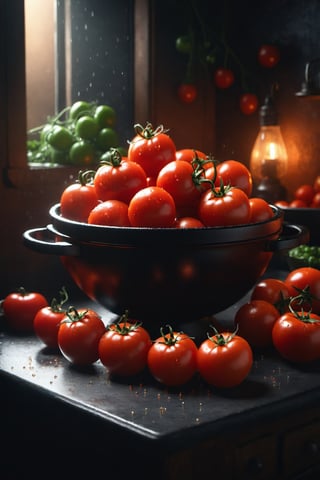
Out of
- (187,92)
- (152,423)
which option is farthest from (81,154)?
(152,423)

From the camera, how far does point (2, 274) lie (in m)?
2.03

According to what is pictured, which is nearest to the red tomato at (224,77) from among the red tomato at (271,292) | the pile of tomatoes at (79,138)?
the pile of tomatoes at (79,138)

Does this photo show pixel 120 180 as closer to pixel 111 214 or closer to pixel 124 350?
pixel 111 214

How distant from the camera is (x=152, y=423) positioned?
120 centimetres

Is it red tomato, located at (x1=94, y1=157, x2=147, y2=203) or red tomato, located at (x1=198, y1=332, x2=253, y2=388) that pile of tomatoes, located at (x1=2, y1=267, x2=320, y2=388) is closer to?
red tomato, located at (x1=198, y1=332, x2=253, y2=388)

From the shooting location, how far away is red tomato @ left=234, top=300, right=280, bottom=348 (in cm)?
152

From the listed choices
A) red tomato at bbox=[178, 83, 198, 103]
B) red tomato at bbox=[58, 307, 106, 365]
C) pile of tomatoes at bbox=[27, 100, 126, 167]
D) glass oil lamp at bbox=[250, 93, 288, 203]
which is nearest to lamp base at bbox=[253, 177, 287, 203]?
glass oil lamp at bbox=[250, 93, 288, 203]

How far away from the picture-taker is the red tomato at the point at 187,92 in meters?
2.44

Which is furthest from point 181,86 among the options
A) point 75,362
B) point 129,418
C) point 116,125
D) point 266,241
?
point 129,418

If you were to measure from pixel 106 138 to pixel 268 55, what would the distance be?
613mm

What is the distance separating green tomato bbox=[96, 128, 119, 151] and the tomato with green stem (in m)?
0.67

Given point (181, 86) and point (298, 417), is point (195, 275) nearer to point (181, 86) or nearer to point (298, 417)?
point (298, 417)

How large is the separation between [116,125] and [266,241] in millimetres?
1022

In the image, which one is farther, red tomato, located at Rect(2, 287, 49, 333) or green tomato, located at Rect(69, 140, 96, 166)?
green tomato, located at Rect(69, 140, 96, 166)
